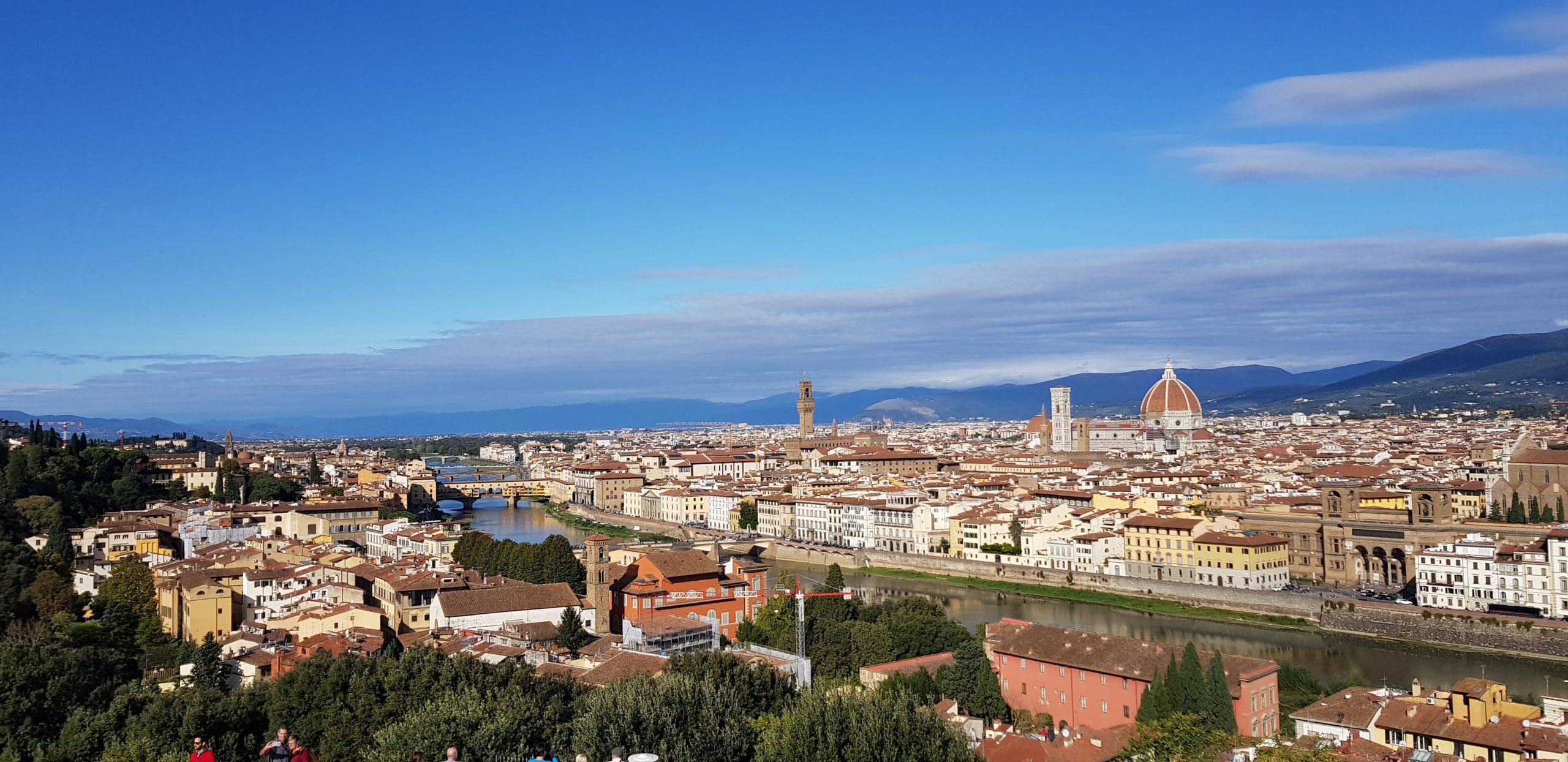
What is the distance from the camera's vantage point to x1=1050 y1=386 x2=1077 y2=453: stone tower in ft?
224

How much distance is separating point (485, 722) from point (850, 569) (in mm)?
24692

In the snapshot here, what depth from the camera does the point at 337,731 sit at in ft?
32.4

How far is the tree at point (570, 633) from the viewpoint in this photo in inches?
612

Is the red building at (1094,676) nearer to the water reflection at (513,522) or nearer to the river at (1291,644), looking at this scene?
the river at (1291,644)

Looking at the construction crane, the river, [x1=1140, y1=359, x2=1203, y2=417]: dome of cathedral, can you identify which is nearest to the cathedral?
[x1=1140, y1=359, x2=1203, y2=417]: dome of cathedral

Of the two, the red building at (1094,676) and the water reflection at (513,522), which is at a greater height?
the red building at (1094,676)

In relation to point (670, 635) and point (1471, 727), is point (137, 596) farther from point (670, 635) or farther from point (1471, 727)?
point (1471, 727)

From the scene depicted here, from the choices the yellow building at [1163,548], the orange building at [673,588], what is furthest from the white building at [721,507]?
the orange building at [673,588]

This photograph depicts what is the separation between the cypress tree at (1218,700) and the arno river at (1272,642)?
223 inches

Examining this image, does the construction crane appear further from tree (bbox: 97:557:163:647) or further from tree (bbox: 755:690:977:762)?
tree (bbox: 97:557:163:647)

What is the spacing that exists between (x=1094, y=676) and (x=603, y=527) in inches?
1366

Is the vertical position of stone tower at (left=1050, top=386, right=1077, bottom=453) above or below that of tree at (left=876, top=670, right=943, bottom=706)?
above

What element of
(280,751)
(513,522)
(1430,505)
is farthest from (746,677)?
(513,522)

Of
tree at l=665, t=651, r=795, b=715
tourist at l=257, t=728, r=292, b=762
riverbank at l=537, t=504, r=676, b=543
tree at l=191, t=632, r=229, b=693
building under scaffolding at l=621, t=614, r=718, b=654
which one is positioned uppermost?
tourist at l=257, t=728, r=292, b=762
